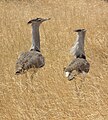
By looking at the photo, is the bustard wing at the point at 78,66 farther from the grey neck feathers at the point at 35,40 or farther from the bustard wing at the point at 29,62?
the grey neck feathers at the point at 35,40

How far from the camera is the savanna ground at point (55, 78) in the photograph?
4.40m

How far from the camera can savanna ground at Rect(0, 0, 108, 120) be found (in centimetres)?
440

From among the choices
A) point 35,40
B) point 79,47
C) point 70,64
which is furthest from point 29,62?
point 79,47

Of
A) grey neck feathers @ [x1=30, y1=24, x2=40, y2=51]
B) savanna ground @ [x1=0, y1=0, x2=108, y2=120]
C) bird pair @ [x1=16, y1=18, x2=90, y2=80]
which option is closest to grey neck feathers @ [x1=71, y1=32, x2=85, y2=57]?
bird pair @ [x1=16, y1=18, x2=90, y2=80]

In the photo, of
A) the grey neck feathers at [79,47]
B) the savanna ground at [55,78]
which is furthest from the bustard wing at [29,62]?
the grey neck feathers at [79,47]

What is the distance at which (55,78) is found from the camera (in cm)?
530

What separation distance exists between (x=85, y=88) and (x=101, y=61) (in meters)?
1.26

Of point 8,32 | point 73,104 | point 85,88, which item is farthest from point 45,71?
point 8,32

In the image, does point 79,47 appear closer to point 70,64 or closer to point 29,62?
point 70,64

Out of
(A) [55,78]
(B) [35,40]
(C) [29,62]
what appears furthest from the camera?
(B) [35,40]

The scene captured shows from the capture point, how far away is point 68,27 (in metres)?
7.80

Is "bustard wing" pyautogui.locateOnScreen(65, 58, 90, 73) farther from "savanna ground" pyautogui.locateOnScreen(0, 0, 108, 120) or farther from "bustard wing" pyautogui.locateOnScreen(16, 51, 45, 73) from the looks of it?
"bustard wing" pyautogui.locateOnScreen(16, 51, 45, 73)

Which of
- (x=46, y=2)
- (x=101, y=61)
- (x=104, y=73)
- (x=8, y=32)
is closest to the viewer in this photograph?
(x=104, y=73)

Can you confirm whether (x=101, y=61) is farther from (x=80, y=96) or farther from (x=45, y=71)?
(x=80, y=96)
